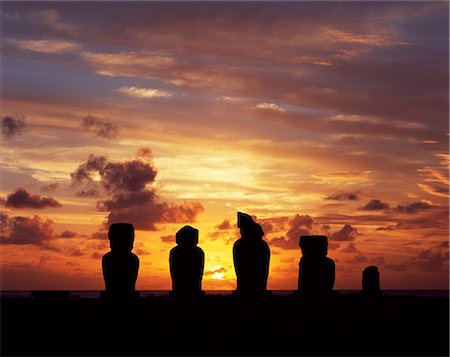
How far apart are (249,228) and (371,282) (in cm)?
644

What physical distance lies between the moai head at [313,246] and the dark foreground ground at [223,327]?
4.93 feet

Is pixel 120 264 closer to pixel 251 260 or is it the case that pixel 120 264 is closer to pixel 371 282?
pixel 251 260

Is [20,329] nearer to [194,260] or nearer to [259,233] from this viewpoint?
[194,260]

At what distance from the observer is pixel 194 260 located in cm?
2381

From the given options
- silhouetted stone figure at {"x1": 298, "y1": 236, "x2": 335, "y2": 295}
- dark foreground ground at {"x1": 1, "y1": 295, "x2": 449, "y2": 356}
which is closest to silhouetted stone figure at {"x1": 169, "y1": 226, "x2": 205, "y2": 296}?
dark foreground ground at {"x1": 1, "y1": 295, "x2": 449, "y2": 356}

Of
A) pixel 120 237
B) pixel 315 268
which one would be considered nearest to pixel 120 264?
pixel 120 237

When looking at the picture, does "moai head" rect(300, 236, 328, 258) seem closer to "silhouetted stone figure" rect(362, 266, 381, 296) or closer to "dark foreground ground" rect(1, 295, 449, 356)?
"dark foreground ground" rect(1, 295, 449, 356)

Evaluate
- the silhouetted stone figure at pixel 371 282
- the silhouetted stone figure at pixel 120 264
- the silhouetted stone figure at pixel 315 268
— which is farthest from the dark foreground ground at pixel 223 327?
the silhouetted stone figure at pixel 371 282

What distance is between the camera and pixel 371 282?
92.4 ft

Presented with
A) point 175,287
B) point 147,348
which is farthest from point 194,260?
point 147,348

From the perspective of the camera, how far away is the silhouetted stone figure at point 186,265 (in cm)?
2369

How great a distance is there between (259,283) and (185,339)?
594 cm

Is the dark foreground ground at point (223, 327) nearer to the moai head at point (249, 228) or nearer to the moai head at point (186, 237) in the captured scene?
the moai head at point (186, 237)

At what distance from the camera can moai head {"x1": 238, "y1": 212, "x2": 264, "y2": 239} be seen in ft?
78.9
